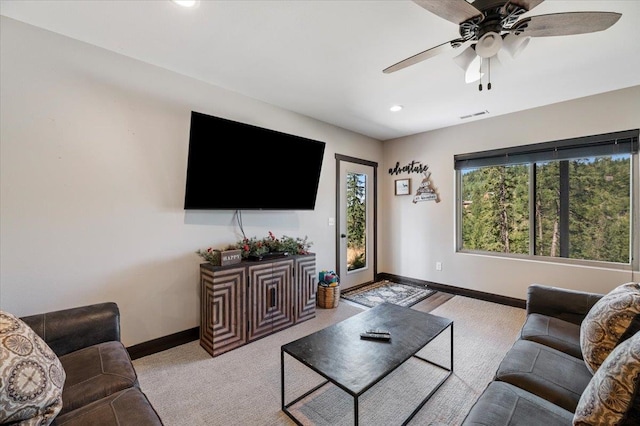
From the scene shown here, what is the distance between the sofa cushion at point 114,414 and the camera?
1116mm

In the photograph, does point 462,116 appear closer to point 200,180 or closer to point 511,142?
point 511,142

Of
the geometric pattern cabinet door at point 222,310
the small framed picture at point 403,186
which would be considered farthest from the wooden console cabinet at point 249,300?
the small framed picture at point 403,186

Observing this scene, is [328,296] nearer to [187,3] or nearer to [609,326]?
[609,326]

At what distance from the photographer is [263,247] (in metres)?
3.04

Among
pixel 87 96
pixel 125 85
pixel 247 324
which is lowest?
pixel 247 324

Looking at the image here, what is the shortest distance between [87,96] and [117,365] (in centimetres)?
205

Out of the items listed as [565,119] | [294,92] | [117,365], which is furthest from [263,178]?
[565,119]

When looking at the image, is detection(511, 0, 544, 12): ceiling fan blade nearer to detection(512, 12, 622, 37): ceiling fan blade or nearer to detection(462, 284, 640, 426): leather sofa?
detection(512, 12, 622, 37): ceiling fan blade

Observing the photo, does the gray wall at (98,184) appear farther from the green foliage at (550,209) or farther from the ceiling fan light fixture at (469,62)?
the green foliage at (550,209)

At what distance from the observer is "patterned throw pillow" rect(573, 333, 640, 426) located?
878 millimetres

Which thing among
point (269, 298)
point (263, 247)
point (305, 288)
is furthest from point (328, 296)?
point (263, 247)

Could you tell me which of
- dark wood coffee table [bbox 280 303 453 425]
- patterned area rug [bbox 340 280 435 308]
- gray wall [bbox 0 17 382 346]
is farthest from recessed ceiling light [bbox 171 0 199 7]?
patterned area rug [bbox 340 280 435 308]

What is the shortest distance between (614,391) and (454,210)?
3.52m

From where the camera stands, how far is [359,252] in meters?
4.70
